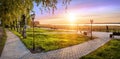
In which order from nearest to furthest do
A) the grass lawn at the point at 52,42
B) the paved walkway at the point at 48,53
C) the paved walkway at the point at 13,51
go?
1. the paved walkway at the point at 48,53
2. the paved walkway at the point at 13,51
3. the grass lawn at the point at 52,42

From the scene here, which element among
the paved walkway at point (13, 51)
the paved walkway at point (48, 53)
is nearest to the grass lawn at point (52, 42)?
the paved walkway at point (13, 51)

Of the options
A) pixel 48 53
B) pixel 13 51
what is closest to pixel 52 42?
pixel 13 51

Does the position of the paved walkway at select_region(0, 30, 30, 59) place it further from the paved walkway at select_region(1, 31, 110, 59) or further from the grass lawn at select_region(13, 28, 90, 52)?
the grass lawn at select_region(13, 28, 90, 52)

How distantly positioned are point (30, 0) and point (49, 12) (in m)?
0.72

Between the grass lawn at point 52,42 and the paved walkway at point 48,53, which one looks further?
the grass lawn at point 52,42

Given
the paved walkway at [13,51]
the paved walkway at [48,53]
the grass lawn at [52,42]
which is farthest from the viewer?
the grass lawn at [52,42]

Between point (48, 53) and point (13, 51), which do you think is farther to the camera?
point (13, 51)

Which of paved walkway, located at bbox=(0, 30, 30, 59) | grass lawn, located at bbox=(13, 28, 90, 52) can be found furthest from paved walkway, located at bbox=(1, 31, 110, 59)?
grass lawn, located at bbox=(13, 28, 90, 52)

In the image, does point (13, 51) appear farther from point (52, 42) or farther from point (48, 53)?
point (52, 42)

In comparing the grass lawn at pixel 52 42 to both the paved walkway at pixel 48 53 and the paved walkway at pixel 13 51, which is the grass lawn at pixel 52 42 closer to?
the paved walkway at pixel 13 51

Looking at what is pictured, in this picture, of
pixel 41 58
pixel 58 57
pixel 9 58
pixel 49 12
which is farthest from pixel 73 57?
pixel 49 12

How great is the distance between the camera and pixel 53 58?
37.9 ft

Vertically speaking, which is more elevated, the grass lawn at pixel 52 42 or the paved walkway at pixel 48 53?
the paved walkway at pixel 48 53

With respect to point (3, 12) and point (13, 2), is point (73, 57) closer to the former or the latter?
point (3, 12)
